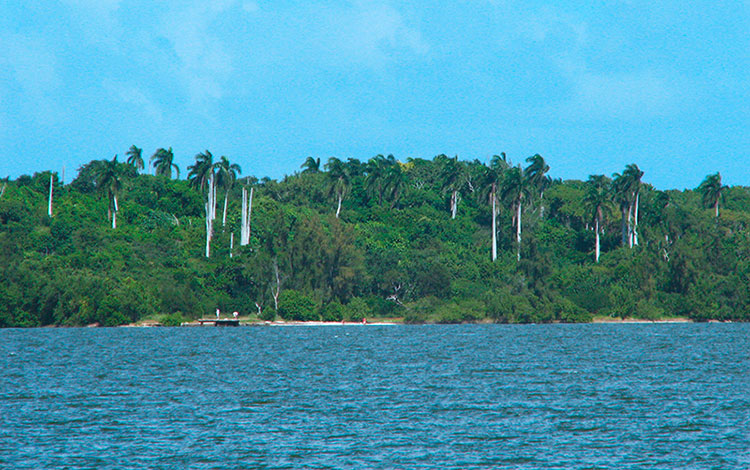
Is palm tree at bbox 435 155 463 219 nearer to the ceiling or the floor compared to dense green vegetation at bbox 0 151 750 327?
nearer to the ceiling

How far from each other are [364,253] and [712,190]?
69749 millimetres

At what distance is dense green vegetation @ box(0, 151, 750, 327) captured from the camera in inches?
4456

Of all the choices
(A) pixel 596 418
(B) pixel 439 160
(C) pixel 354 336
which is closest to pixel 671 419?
(A) pixel 596 418

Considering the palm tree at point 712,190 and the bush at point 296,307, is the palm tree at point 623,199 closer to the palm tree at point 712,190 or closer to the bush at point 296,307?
the palm tree at point 712,190

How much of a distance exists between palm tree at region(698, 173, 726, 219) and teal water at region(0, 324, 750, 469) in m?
85.0

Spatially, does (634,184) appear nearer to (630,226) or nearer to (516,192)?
(630,226)

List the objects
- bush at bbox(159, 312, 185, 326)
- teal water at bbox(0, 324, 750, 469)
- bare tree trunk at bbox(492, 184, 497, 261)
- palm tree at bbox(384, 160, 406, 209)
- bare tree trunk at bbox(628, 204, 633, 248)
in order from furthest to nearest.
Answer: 1. palm tree at bbox(384, 160, 406, 209)
2. bare tree trunk at bbox(628, 204, 633, 248)
3. bare tree trunk at bbox(492, 184, 497, 261)
4. bush at bbox(159, 312, 185, 326)
5. teal water at bbox(0, 324, 750, 469)

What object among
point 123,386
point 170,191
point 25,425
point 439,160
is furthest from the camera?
point 439,160

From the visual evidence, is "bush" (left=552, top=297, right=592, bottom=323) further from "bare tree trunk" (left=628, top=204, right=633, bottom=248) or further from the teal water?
the teal water

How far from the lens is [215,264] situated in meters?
124

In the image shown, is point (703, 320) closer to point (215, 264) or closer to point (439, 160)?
point (215, 264)

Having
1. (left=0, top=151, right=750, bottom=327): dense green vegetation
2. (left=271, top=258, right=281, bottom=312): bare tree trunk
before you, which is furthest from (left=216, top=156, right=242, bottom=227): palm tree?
(left=271, top=258, right=281, bottom=312): bare tree trunk

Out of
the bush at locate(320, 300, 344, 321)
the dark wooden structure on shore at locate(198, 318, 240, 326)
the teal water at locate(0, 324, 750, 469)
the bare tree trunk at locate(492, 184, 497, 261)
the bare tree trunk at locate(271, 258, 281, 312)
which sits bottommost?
the teal water at locate(0, 324, 750, 469)

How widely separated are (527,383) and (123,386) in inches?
904
